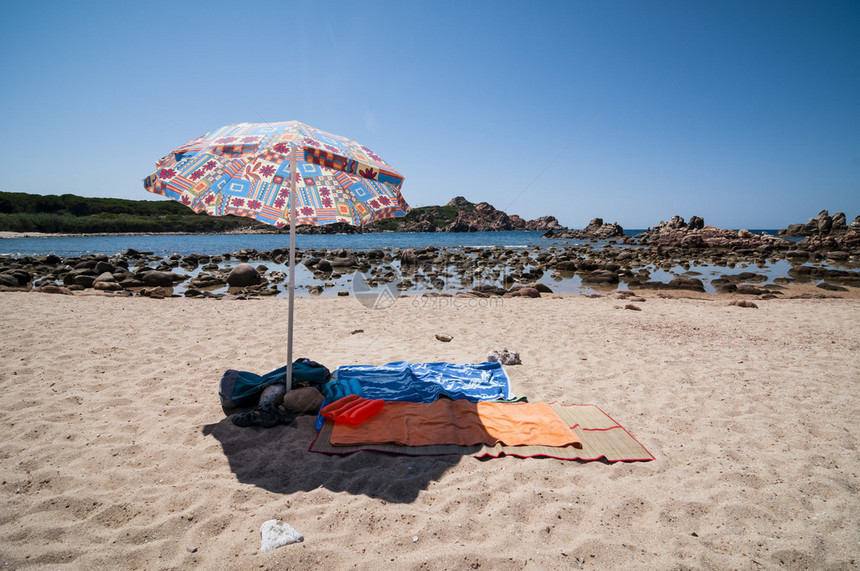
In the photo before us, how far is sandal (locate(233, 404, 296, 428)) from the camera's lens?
4043 millimetres

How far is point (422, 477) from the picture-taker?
3314mm

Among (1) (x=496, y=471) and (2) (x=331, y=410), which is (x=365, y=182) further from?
(1) (x=496, y=471)

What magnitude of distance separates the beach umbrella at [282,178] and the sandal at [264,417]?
0.44m

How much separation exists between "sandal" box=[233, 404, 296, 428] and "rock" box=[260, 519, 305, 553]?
5.15ft

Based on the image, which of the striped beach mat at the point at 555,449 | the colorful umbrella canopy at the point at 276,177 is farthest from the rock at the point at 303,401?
the colorful umbrella canopy at the point at 276,177

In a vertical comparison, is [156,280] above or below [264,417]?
above

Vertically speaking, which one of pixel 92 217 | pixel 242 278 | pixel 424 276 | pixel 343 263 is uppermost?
pixel 92 217

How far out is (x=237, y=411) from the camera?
432 centimetres

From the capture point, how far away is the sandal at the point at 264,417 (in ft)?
13.3

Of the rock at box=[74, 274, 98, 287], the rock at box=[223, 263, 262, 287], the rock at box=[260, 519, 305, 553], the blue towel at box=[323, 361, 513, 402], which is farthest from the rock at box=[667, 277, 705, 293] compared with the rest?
the rock at box=[74, 274, 98, 287]

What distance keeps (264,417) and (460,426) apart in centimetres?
219

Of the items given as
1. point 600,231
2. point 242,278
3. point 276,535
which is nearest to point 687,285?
point 276,535

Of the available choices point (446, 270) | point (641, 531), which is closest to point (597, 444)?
point (641, 531)

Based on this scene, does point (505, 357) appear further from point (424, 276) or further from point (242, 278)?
point (242, 278)
